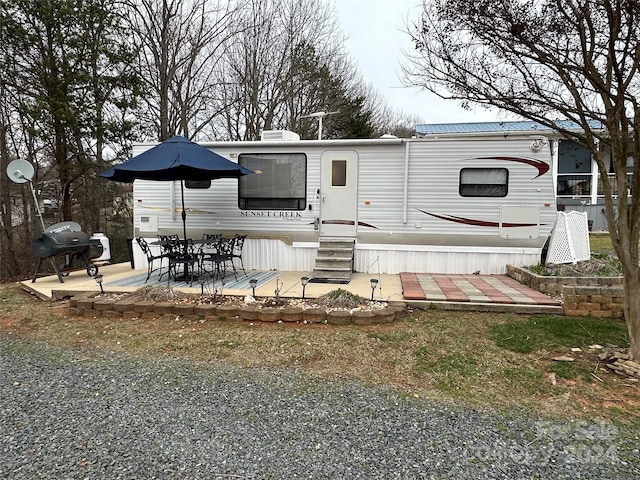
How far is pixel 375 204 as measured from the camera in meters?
6.79

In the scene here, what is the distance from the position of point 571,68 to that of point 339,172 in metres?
4.27

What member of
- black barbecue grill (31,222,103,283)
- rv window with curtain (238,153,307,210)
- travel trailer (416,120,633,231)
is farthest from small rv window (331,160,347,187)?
travel trailer (416,120,633,231)

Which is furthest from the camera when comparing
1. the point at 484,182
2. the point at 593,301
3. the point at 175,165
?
the point at 484,182

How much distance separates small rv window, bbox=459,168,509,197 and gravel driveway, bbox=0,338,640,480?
15.6ft

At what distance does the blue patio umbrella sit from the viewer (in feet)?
17.7

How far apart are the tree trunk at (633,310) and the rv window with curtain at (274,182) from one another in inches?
192

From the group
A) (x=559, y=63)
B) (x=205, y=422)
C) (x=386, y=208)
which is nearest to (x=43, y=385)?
(x=205, y=422)

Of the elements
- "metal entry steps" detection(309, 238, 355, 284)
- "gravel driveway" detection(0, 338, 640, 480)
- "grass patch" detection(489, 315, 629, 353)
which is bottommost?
"gravel driveway" detection(0, 338, 640, 480)

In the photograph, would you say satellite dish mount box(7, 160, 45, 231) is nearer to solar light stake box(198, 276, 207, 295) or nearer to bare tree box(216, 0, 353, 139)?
solar light stake box(198, 276, 207, 295)

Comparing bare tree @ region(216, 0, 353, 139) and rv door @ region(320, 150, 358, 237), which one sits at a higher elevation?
bare tree @ region(216, 0, 353, 139)

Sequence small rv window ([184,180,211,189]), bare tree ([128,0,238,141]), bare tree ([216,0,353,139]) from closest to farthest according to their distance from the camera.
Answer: small rv window ([184,180,211,189]) < bare tree ([128,0,238,141]) < bare tree ([216,0,353,139])

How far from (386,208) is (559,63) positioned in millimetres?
3953

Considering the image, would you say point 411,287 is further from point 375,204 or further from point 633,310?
point 633,310

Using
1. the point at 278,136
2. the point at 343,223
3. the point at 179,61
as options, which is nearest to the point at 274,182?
the point at 278,136
